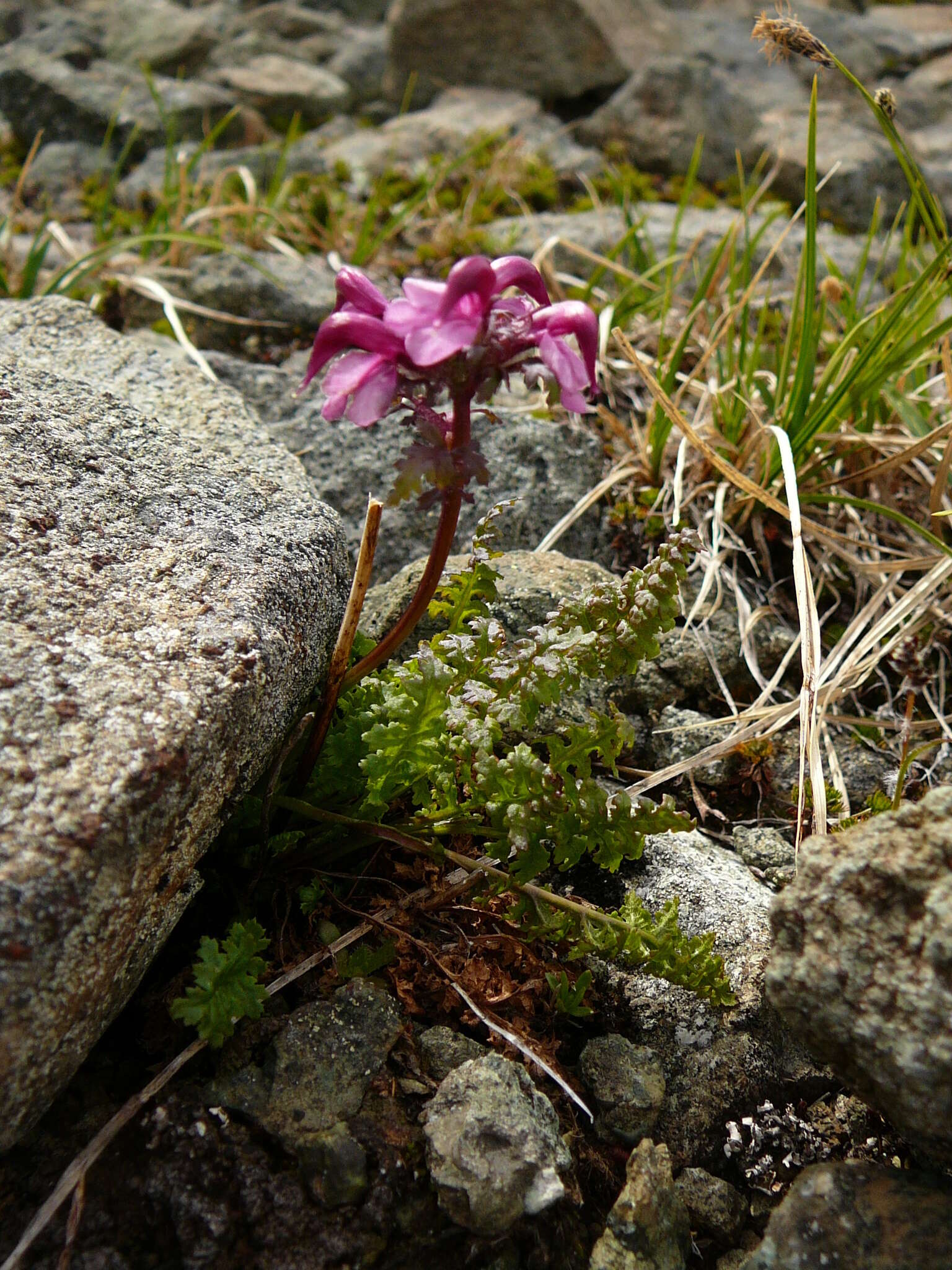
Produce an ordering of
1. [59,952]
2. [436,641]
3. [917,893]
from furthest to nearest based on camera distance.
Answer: [436,641], [917,893], [59,952]

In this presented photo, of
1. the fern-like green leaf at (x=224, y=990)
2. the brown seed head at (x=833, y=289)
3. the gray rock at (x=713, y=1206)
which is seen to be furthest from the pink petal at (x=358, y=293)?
the brown seed head at (x=833, y=289)

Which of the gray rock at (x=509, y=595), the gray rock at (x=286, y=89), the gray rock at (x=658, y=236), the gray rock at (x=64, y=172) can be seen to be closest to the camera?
the gray rock at (x=509, y=595)

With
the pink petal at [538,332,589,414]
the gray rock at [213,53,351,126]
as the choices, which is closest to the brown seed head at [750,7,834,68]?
the pink petal at [538,332,589,414]

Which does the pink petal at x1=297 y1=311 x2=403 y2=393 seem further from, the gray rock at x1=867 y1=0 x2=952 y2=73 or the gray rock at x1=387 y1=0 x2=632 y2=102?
the gray rock at x1=867 y1=0 x2=952 y2=73

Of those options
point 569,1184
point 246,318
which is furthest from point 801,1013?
point 246,318

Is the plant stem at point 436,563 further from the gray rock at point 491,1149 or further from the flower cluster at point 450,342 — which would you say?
the gray rock at point 491,1149

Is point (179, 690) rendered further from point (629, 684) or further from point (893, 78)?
point (893, 78)
